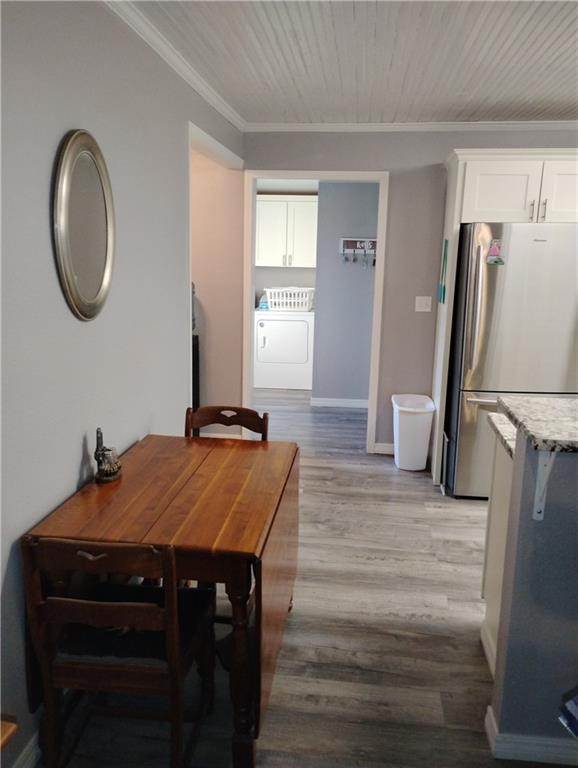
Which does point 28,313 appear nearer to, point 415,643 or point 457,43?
point 415,643

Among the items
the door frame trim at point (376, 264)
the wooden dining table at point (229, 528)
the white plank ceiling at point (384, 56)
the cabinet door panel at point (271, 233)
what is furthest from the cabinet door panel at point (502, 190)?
the cabinet door panel at point (271, 233)

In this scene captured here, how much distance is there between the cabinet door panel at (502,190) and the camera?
373cm

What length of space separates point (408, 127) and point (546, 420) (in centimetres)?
310

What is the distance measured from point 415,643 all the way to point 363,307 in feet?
13.0

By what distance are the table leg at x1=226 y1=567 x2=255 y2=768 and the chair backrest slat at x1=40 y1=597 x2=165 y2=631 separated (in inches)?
8.5

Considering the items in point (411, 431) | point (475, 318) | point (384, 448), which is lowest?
point (384, 448)

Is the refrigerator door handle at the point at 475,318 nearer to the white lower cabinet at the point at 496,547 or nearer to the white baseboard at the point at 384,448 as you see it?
the white baseboard at the point at 384,448

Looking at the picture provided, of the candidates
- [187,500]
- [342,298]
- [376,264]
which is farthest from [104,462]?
[342,298]

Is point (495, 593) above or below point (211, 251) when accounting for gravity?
below

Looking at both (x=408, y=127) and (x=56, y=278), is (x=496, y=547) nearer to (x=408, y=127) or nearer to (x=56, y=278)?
(x=56, y=278)

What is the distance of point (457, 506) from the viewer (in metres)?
3.79

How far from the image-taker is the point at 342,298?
5.95 meters

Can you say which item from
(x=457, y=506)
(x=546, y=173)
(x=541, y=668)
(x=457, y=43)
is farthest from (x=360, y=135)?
(x=541, y=668)

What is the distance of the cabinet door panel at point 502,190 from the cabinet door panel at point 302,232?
10.4 ft
